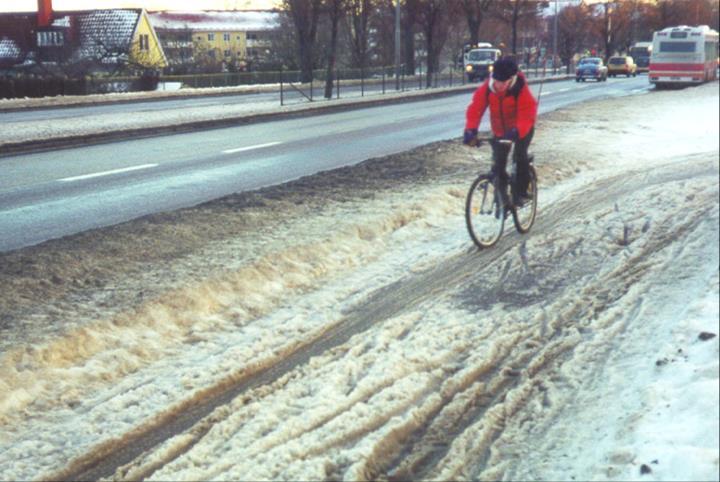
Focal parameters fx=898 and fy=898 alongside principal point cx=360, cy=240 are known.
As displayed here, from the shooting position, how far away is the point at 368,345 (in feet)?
18.2

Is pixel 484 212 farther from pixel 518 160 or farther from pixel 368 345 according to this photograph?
pixel 368 345

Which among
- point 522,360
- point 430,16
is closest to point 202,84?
point 430,16

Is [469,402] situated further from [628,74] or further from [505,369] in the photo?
[628,74]

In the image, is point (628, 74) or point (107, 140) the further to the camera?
point (628, 74)

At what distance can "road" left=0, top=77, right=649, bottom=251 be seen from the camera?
1041 cm

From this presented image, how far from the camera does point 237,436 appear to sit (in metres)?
4.29

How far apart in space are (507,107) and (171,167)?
763 cm

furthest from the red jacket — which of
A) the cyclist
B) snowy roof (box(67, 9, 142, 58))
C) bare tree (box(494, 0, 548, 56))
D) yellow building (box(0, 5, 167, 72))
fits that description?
bare tree (box(494, 0, 548, 56))

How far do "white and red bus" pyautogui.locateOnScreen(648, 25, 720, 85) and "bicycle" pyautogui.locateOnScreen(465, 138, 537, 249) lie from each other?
15.0m

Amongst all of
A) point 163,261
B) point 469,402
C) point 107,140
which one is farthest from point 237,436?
point 107,140

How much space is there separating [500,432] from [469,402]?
38cm

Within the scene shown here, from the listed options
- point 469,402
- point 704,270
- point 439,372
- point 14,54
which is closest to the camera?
point 469,402

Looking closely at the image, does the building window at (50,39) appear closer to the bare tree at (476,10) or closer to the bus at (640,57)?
the bare tree at (476,10)

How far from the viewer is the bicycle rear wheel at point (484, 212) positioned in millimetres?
8242
